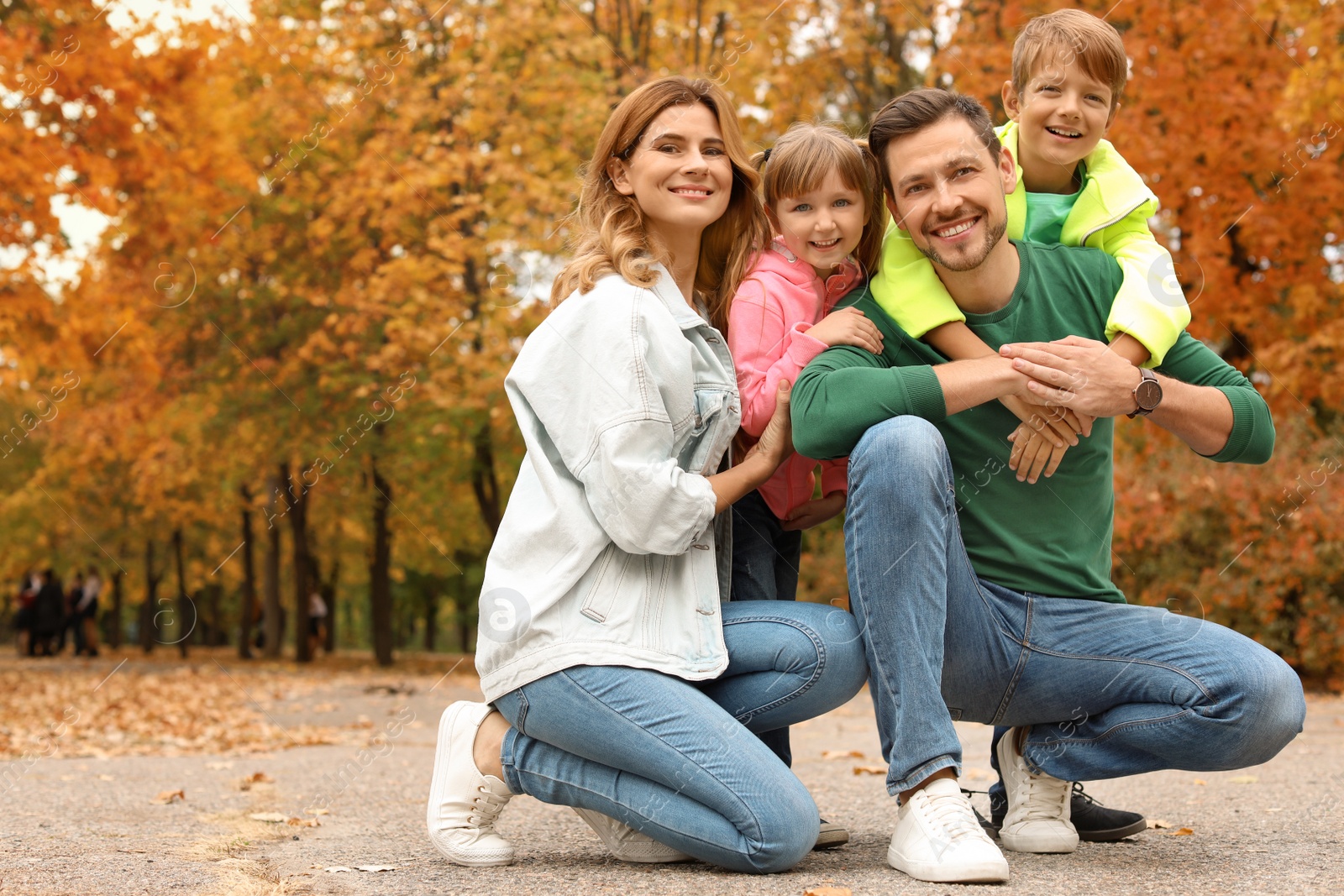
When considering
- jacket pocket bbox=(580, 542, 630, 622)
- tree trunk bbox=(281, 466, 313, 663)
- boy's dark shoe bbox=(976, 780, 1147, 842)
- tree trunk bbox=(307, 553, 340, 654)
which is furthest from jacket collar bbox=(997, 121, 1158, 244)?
tree trunk bbox=(307, 553, 340, 654)

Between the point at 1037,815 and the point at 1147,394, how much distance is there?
104 centimetres

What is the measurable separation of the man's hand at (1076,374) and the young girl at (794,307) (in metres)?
0.38

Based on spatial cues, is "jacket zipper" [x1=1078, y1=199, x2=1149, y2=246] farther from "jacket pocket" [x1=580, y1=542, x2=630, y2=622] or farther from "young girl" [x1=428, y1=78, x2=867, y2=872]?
"jacket pocket" [x1=580, y1=542, x2=630, y2=622]

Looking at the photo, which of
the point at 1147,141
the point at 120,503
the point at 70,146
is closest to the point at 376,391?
the point at 70,146

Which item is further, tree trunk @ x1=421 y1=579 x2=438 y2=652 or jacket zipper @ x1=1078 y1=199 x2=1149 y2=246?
tree trunk @ x1=421 y1=579 x2=438 y2=652

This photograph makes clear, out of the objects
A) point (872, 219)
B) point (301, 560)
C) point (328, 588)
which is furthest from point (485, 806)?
point (328, 588)

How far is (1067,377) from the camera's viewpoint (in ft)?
8.83

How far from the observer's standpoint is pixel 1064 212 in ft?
10.5

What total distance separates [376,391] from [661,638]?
10315 mm

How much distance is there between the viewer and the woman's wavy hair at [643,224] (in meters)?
2.92

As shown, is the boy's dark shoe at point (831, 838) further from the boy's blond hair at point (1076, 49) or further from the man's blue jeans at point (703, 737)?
the boy's blond hair at point (1076, 49)

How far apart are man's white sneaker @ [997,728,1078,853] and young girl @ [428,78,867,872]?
55 centimetres

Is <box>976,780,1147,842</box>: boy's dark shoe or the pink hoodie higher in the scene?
the pink hoodie

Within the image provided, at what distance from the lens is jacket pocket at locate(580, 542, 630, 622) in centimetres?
267
